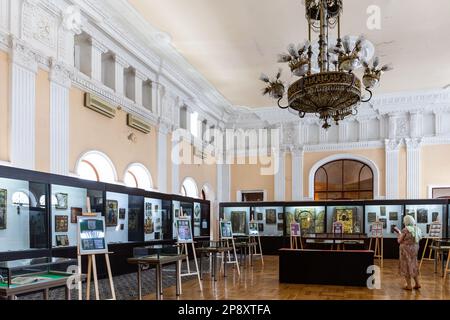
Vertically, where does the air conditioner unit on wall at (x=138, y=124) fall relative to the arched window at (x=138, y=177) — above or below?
above

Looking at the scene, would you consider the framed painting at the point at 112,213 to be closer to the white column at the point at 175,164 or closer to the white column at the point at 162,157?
the white column at the point at 162,157

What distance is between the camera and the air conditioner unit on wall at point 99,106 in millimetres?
10086

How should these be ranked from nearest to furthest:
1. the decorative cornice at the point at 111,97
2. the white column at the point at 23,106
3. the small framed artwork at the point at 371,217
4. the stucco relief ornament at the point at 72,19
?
the white column at the point at 23,106 < the stucco relief ornament at the point at 72,19 < the decorative cornice at the point at 111,97 < the small framed artwork at the point at 371,217

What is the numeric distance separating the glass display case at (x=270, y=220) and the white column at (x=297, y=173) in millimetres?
1268

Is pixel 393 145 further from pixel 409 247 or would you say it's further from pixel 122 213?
pixel 122 213

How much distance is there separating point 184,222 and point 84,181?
254cm

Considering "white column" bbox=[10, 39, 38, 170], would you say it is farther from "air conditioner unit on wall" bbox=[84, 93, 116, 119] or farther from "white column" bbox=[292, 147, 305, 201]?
A: "white column" bbox=[292, 147, 305, 201]

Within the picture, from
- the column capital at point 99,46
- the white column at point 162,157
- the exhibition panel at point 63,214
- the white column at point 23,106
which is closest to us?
the exhibition panel at point 63,214

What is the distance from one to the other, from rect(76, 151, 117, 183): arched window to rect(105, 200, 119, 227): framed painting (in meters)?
0.81

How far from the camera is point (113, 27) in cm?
1086

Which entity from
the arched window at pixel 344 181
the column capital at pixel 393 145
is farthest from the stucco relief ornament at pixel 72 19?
the column capital at pixel 393 145

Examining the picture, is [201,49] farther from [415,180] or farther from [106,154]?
[415,180]

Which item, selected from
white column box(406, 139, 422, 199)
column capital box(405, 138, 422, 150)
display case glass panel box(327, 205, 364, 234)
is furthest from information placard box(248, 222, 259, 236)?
column capital box(405, 138, 422, 150)
